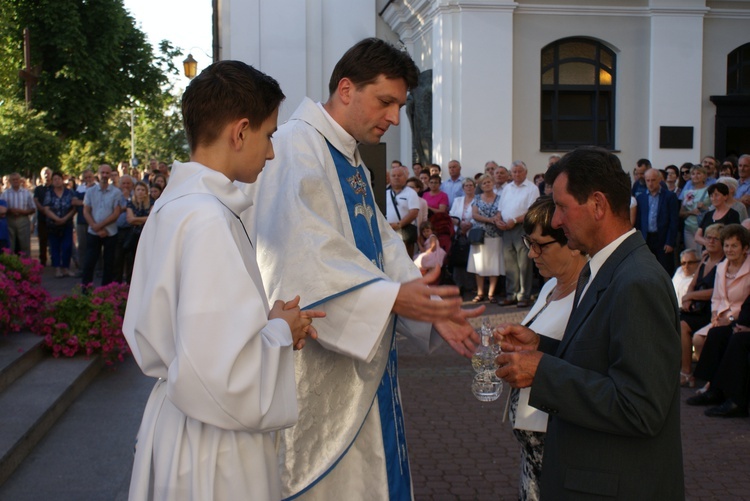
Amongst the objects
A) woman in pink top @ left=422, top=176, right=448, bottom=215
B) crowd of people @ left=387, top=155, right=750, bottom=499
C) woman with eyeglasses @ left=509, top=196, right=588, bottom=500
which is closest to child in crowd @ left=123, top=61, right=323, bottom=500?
crowd of people @ left=387, top=155, right=750, bottom=499

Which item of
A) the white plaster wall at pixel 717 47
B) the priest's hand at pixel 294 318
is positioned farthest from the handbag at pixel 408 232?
the priest's hand at pixel 294 318

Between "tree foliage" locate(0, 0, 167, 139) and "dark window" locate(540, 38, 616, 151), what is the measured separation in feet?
73.0

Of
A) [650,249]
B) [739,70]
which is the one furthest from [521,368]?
[739,70]

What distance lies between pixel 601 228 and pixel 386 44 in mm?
1313

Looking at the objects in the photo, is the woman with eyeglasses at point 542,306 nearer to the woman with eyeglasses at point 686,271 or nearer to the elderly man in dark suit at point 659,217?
the woman with eyeglasses at point 686,271

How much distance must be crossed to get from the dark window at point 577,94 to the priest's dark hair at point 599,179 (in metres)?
15.3

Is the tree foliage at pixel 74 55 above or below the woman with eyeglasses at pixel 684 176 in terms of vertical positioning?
above

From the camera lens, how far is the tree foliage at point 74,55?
34250 mm

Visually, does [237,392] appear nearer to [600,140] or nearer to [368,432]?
[368,432]

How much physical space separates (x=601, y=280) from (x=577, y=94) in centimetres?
1588

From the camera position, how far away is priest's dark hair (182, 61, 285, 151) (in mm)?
2697

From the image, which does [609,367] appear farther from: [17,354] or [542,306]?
[17,354]

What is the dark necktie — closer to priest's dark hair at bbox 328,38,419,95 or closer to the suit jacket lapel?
the suit jacket lapel

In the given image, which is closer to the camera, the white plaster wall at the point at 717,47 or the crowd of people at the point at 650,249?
the crowd of people at the point at 650,249
